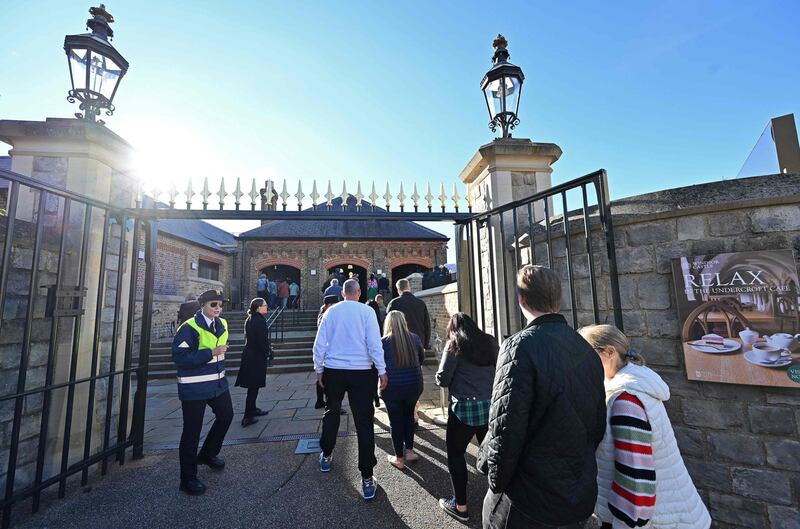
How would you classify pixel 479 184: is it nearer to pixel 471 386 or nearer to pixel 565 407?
pixel 471 386

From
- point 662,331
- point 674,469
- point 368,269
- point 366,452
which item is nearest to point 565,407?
point 674,469

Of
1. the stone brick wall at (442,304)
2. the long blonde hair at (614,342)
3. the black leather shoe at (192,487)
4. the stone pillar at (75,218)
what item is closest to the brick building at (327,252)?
the stone brick wall at (442,304)

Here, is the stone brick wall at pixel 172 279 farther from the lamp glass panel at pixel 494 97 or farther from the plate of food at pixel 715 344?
the plate of food at pixel 715 344

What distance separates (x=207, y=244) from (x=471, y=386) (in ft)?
64.7

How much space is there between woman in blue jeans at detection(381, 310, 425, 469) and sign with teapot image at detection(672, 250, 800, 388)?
85.7 inches

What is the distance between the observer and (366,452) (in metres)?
2.87

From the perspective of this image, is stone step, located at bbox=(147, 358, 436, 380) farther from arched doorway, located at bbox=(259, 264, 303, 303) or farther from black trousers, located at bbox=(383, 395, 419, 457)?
arched doorway, located at bbox=(259, 264, 303, 303)

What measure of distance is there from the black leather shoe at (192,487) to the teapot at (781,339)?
14.6 feet

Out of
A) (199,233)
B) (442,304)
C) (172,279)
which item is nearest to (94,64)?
(442,304)

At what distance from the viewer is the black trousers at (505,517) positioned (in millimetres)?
1465

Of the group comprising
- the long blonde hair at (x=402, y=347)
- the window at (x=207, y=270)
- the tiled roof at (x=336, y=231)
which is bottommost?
the long blonde hair at (x=402, y=347)

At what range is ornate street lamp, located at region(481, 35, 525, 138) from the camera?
3615 mm

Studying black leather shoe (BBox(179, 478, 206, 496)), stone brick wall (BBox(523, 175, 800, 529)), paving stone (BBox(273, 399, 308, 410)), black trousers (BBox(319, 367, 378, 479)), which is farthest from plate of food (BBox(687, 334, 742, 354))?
paving stone (BBox(273, 399, 308, 410))

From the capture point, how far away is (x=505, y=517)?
5.00ft
